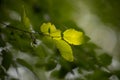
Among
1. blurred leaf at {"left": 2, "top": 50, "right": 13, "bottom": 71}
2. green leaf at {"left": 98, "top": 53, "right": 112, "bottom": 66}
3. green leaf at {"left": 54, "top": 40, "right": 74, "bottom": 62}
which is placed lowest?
green leaf at {"left": 54, "top": 40, "right": 74, "bottom": 62}

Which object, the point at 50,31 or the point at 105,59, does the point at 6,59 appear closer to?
the point at 50,31

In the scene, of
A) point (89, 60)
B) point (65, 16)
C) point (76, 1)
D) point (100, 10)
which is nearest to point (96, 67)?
point (89, 60)

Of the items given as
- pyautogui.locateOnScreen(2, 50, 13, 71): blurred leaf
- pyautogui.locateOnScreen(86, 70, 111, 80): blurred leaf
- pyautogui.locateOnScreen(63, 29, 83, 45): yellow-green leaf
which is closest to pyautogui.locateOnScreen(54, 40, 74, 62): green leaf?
pyautogui.locateOnScreen(63, 29, 83, 45): yellow-green leaf

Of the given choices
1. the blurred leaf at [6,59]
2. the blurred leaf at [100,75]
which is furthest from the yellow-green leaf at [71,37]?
the blurred leaf at [100,75]

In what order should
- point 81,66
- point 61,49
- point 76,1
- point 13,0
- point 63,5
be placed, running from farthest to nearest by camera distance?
point 76,1 → point 63,5 → point 13,0 → point 81,66 → point 61,49

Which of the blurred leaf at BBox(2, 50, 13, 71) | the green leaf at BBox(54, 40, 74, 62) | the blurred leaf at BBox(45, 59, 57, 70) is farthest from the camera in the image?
the blurred leaf at BBox(45, 59, 57, 70)

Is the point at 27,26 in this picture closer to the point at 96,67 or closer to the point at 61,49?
the point at 61,49

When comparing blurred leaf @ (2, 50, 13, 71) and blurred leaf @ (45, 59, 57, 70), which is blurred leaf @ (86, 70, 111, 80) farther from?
blurred leaf @ (2, 50, 13, 71)

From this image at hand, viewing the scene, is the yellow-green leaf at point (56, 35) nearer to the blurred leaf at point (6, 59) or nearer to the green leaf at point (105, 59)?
the blurred leaf at point (6, 59)
